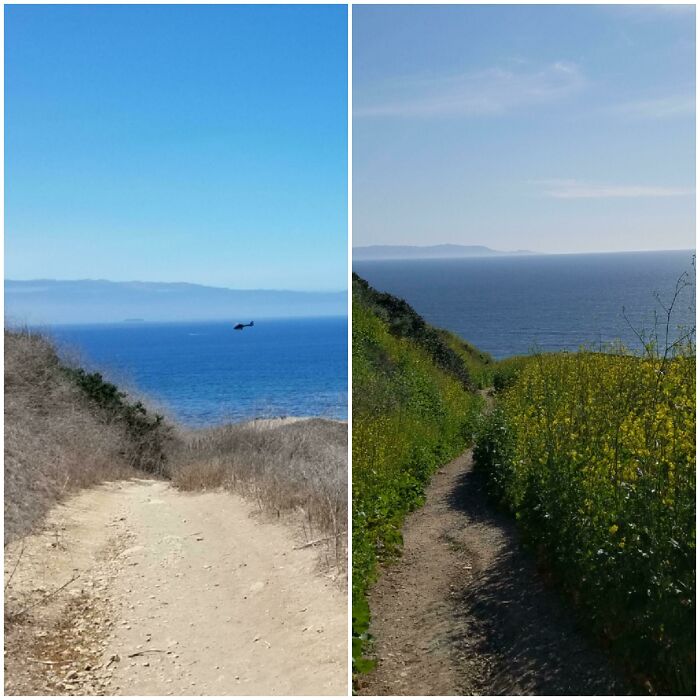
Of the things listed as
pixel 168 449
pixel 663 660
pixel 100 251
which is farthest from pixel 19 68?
pixel 168 449

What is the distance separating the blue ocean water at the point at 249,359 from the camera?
3189 millimetres

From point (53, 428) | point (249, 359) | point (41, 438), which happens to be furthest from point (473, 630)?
point (53, 428)

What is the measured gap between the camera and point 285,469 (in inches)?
232

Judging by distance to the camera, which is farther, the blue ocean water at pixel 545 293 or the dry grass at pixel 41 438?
the dry grass at pixel 41 438

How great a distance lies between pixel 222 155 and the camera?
2982 mm

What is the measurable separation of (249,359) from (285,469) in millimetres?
2157

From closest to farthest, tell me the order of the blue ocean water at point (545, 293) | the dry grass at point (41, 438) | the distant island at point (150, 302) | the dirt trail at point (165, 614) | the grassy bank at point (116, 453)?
1. the dirt trail at point (165, 614)
2. the blue ocean water at point (545, 293)
3. the distant island at point (150, 302)
4. the dry grass at point (41, 438)
5. the grassy bank at point (116, 453)

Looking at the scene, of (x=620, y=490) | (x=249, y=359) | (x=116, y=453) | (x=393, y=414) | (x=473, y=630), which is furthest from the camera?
(x=116, y=453)

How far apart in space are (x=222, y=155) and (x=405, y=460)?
1.59 metres

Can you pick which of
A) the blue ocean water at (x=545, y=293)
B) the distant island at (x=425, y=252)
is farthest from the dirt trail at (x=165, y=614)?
the distant island at (x=425, y=252)

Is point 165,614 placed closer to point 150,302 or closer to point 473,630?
point 473,630

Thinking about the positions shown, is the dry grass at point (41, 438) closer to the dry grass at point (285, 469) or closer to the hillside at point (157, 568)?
the hillside at point (157, 568)

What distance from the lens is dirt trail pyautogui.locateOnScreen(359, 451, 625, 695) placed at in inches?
84.9

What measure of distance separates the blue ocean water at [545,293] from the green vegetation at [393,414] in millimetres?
272
